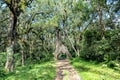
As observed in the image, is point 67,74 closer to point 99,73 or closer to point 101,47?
point 99,73

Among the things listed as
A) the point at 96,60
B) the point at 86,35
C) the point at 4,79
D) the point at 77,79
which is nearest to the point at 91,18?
the point at 86,35

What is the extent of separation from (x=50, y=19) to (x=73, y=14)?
A: 49.8 feet

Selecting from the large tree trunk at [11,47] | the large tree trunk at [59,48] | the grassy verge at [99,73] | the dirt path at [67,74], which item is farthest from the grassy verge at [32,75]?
the large tree trunk at [59,48]

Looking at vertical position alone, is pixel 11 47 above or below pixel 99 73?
above

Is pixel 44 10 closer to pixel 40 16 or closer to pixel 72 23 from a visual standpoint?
pixel 40 16

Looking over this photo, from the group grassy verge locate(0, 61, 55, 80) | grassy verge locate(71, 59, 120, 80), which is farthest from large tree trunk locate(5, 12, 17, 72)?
grassy verge locate(71, 59, 120, 80)

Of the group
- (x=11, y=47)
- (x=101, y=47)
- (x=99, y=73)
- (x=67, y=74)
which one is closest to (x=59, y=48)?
(x=101, y=47)

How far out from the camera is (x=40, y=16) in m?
34.3

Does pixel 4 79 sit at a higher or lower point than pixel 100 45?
lower

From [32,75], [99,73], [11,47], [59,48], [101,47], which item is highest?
[59,48]

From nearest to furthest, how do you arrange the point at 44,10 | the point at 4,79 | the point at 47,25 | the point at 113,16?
the point at 4,79
the point at 44,10
the point at 47,25
the point at 113,16

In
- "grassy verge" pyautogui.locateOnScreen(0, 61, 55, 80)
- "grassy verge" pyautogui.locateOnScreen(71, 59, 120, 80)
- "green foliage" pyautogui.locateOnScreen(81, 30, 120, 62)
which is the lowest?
"grassy verge" pyautogui.locateOnScreen(71, 59, 120, 80)

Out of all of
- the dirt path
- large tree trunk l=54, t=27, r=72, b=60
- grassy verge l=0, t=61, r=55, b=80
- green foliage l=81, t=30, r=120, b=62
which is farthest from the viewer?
large tree trunk l=54, t=27, r=72, b=60

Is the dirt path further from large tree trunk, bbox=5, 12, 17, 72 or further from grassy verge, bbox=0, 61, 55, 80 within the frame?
large tree trunk, bbox=5, 12, 17, 72
